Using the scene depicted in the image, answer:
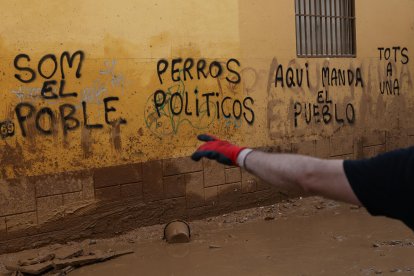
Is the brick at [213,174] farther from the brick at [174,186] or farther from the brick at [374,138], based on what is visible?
the brick at [374,138]

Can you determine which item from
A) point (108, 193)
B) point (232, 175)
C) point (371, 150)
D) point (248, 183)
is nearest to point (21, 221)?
point (108, 193)

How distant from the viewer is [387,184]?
1775mm

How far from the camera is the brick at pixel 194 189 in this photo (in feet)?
21.6

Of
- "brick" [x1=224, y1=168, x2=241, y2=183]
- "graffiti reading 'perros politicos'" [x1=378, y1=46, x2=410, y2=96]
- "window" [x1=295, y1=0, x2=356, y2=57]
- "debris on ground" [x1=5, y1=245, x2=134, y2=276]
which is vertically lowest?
"debris on ground" [x1=5, y1=245, x2=134, y2=276]

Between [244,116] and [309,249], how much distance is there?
2.13 metres

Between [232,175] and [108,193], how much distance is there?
1.73 m

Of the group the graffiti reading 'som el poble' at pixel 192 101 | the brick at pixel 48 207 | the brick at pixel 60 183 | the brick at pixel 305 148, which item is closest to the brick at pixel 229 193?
the graffiti reading 'som el poble' at pixel 192 101

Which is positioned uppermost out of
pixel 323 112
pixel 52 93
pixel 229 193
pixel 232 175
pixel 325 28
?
pixel 325 28

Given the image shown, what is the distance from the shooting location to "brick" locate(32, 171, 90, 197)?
5562 mm

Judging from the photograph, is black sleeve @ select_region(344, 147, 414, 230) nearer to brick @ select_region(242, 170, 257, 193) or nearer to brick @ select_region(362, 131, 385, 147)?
brick @ select_region(242, 170, 257, 193)

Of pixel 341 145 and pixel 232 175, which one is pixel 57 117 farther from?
pixel 341 145

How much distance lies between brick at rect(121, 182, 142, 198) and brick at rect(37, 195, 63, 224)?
73 cm

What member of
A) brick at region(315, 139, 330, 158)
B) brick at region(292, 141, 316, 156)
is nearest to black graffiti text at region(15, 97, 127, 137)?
brick at region(292, 141, 316, 156)

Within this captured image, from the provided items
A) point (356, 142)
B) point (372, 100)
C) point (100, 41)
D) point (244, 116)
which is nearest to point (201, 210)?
point (244, 116)
